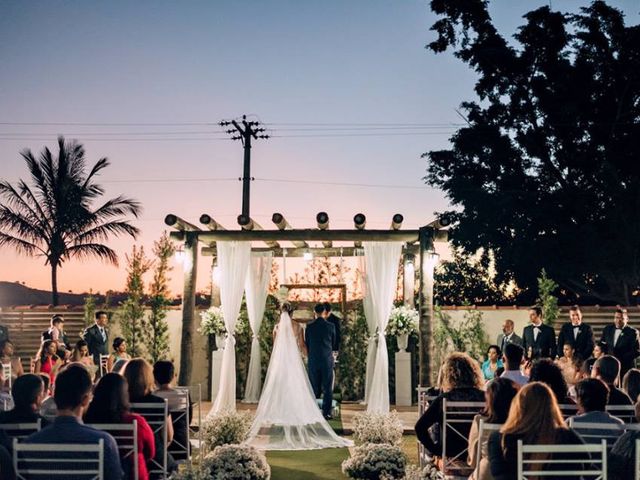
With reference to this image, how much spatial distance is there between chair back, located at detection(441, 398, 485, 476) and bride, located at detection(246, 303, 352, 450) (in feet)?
10.9

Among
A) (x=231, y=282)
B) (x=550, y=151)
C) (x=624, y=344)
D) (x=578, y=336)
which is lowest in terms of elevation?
(x=624, y=344)

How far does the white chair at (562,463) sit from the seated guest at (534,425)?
0.04 m

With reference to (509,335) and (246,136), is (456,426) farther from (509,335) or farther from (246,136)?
(246,136)

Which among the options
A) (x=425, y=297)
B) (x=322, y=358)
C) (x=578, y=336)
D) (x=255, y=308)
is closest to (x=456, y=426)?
(x=322, y=358)

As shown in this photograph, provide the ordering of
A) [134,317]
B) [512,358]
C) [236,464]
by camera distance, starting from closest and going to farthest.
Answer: [236,464]
[512,358]
[134,317]

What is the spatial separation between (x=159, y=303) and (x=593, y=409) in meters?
10.7

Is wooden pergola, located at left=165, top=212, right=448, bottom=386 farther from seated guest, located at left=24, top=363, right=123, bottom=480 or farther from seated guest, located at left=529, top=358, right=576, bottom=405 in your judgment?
seated guest, located at left=24, top=363, right=123, bottom=480

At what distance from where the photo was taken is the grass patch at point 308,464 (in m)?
6.87

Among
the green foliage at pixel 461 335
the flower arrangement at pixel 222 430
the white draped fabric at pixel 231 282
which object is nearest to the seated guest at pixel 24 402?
the flower arrangement at pixel 222 430

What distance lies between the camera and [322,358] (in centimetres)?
1045

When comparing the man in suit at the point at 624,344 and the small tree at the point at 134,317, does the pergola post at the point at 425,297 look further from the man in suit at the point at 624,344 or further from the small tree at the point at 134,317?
the small tree at the point at 134,317

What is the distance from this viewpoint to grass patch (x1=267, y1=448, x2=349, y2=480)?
22.5ft

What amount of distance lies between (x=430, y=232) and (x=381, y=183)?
10.3 meters

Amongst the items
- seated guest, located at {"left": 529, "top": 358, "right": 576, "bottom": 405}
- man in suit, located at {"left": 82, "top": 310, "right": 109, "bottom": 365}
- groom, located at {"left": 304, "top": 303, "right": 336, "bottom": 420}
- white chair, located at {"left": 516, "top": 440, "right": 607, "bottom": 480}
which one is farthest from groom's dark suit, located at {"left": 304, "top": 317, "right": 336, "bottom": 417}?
white chair, located at {"left": 516, "top": 440, "right": 607, "bottom": 480}
